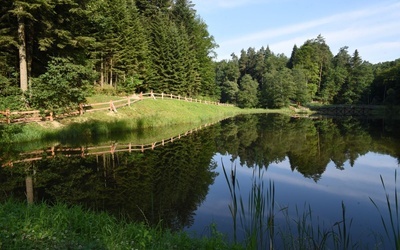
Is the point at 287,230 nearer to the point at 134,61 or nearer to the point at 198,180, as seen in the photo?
the point at 198,180

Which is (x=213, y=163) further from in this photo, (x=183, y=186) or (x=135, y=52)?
(x=135, y=52)

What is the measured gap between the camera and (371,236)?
6.71 metres

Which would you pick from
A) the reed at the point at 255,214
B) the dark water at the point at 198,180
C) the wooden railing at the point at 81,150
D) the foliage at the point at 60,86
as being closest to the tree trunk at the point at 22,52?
the foliage at the point at 60,86

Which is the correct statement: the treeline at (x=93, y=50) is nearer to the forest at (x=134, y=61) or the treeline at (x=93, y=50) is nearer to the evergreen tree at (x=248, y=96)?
the forest at (x=134, y=61)

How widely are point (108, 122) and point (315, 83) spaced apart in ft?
248

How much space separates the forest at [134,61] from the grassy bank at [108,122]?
186 cm

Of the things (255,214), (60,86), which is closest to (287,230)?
(255,214)

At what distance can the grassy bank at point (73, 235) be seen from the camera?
464 centimetres

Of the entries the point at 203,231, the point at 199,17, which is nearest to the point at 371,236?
the point at 203,231

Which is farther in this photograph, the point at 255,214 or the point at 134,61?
the point at 134,61

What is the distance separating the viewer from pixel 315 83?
282 feet

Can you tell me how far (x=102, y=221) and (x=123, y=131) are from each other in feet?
64.5

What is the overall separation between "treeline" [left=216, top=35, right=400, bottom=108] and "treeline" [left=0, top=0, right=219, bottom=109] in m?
14.7

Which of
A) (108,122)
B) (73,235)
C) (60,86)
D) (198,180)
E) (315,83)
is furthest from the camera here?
(315,83)
